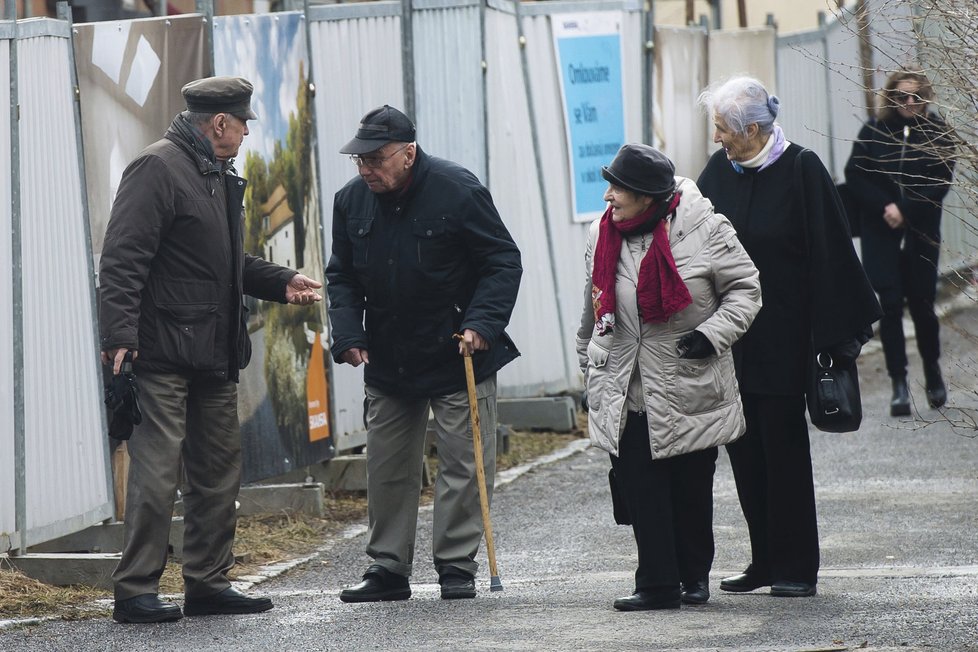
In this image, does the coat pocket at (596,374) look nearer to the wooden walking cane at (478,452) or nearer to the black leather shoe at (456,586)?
the wooden walking cane at (478,452)

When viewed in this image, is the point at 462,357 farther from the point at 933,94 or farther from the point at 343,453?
the point at 343,453

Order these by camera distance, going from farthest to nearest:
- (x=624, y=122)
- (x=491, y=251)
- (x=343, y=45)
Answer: (x=624, y=122), (x=343, y=45), (x=491, y=251)

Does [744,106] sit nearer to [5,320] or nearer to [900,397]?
[5,320]

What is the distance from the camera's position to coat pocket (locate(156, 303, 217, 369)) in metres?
6.30

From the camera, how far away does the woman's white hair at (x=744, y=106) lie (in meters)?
6.27

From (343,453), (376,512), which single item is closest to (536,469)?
(343,453)

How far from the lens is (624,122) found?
12.5m

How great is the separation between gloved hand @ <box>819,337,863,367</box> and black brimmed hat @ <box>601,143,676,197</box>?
2.71 feet

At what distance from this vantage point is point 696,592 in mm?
6266

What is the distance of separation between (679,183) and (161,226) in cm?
185

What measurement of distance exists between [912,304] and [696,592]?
561cm

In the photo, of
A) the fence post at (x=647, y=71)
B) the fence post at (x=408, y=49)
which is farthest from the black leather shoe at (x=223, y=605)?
the fence post at (x=647, y=71)

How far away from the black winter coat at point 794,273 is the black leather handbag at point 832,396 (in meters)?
0.08

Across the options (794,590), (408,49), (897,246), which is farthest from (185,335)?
(897,246)
